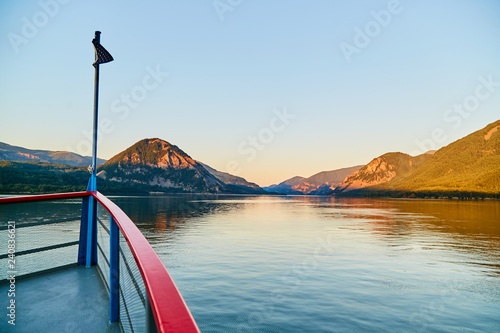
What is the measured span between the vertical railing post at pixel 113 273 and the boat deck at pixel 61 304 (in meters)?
0.16

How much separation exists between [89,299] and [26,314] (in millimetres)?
859

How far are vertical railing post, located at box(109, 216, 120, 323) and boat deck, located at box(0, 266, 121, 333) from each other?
0.54 ft

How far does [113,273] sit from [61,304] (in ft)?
4.43

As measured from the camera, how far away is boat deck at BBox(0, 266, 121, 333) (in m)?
4.31

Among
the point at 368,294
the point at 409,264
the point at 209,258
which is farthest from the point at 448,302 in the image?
the point at 209,258

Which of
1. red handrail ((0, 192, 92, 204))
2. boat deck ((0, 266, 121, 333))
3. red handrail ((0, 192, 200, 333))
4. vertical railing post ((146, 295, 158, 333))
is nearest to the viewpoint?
red handrail ((0, 192, 200, 333))

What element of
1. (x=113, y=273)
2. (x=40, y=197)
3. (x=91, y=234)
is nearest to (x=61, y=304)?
(x=113, y=273)

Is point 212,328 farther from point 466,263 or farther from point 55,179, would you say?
point 55,179

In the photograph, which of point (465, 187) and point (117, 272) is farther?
point (465, 187)

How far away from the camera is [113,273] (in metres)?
4.41

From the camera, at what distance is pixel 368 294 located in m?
12.1

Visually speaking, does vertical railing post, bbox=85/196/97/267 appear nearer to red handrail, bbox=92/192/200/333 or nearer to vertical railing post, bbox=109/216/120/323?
vertical railing post, bbox=109/216/120/323

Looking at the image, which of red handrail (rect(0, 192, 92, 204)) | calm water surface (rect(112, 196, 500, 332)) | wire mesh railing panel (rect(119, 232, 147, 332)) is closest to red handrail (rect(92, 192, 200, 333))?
wire mesh railing panel (rect(119, 232, 147, 332))

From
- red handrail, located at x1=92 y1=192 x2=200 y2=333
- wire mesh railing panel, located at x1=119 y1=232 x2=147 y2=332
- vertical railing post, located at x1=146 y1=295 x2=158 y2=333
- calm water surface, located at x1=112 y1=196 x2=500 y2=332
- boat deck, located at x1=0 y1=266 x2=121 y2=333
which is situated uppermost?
red handrail, located at x1=92 y1=192 x2=200 y2=333
